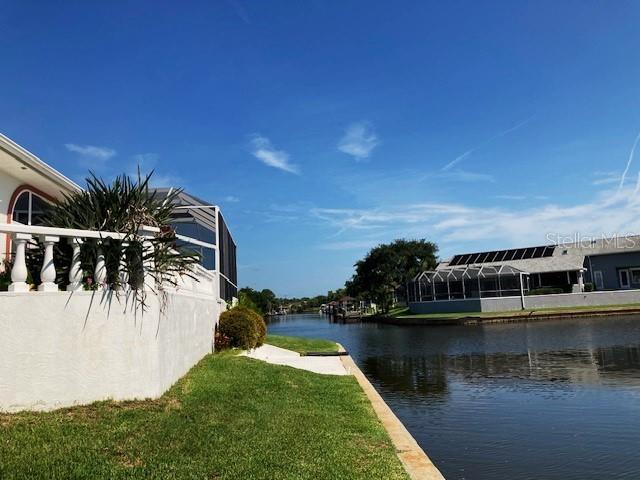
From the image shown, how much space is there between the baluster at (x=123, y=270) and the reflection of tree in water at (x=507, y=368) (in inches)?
303

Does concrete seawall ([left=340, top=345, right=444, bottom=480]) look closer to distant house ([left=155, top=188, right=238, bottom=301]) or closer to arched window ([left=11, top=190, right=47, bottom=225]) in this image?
arched window ([left=11, top=190, right=47, bottom=225])

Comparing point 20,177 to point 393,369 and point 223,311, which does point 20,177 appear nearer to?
point 223,311

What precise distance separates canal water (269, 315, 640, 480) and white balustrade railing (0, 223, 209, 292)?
4.62 meters

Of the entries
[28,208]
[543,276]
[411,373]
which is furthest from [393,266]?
[28,208]

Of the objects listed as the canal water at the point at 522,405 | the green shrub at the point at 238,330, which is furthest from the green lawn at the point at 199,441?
the green shrub at the point at 238,330

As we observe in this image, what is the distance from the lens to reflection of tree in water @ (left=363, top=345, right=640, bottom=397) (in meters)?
12.9

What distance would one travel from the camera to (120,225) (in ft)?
23.0

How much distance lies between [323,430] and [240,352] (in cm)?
873

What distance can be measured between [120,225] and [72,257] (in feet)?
2.42

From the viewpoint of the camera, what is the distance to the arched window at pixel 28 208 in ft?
34.8

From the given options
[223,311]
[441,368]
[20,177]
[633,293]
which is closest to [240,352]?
[223,311]

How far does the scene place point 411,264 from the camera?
211 ft

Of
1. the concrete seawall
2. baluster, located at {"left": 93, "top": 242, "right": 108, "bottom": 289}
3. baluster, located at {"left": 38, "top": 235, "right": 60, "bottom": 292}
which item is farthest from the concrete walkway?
baluster, located at {"left": 38, "top": 235, "right": 60, "bottom": 292}

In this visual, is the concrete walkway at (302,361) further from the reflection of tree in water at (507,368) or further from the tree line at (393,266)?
the tree line at (393,266)
